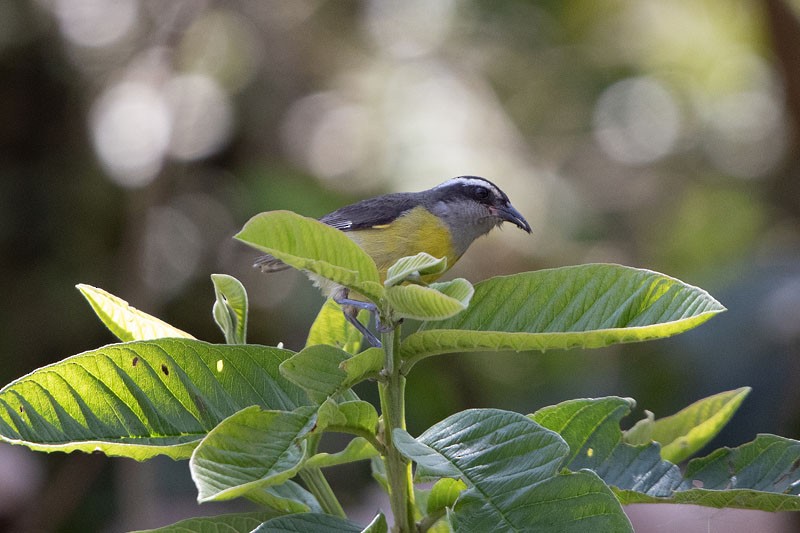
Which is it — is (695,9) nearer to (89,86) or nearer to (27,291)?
(89,86)

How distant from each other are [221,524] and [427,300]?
1.92 feet

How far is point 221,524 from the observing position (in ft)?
5.47

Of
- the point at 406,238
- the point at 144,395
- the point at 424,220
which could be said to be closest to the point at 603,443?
the point at 144,395

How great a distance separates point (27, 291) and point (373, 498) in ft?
9.36

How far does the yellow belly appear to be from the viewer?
3.47 meters

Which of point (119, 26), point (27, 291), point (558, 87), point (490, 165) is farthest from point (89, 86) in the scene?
point (558, 87)

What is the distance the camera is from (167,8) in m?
6.20

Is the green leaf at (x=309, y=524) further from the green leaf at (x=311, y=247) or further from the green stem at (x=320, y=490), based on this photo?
the green leaf at (x=311, y=247)

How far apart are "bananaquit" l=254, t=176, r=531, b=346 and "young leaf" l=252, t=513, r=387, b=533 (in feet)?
5.67

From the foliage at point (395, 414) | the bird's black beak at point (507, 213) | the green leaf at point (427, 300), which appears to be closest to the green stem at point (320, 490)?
the foliage at point (395, 414)

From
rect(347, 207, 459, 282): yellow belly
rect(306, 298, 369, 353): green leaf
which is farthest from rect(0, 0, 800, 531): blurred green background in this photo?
rect(306, 298, 369, 353): green leaf

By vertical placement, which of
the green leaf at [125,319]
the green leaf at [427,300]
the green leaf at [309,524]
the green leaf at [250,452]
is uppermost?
the green leaf at [427,300]

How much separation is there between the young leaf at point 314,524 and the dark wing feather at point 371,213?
2060 mm

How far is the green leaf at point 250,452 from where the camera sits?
125 centimetres
